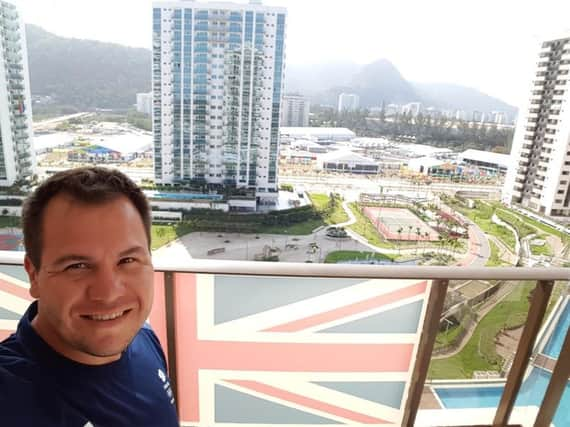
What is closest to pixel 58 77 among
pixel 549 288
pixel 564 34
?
pixel 549 288

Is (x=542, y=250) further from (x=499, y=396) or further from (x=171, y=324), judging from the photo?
(x=171, y=324)

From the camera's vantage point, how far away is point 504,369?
1.54m

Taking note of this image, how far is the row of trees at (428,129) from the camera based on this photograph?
266 centimetres

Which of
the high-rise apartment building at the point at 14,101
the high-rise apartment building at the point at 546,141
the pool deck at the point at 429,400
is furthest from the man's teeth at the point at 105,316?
the high-rise apartment building at the point at 546,141

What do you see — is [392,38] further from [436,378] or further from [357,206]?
[436,378]

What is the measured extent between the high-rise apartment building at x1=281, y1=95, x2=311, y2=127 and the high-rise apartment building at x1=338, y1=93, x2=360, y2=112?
0.24m

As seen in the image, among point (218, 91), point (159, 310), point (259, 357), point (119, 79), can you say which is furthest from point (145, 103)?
point (259, 357)

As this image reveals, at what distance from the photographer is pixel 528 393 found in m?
1.56

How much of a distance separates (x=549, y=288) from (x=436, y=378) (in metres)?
0.56

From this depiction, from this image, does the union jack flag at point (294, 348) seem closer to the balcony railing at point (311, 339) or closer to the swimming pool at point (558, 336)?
the balcony railing at point (311, 339)

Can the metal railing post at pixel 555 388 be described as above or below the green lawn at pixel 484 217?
below

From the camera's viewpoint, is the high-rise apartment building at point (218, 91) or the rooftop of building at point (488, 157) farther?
the rooftop of building at point (488, 157)

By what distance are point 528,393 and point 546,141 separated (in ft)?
6.16

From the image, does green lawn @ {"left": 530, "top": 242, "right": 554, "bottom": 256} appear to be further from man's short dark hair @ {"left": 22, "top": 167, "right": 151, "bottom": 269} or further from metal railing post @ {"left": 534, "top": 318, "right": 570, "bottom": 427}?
man's short dark hair @ {"left": 22, "top": 167, "right": 151, "bottom": 269}
